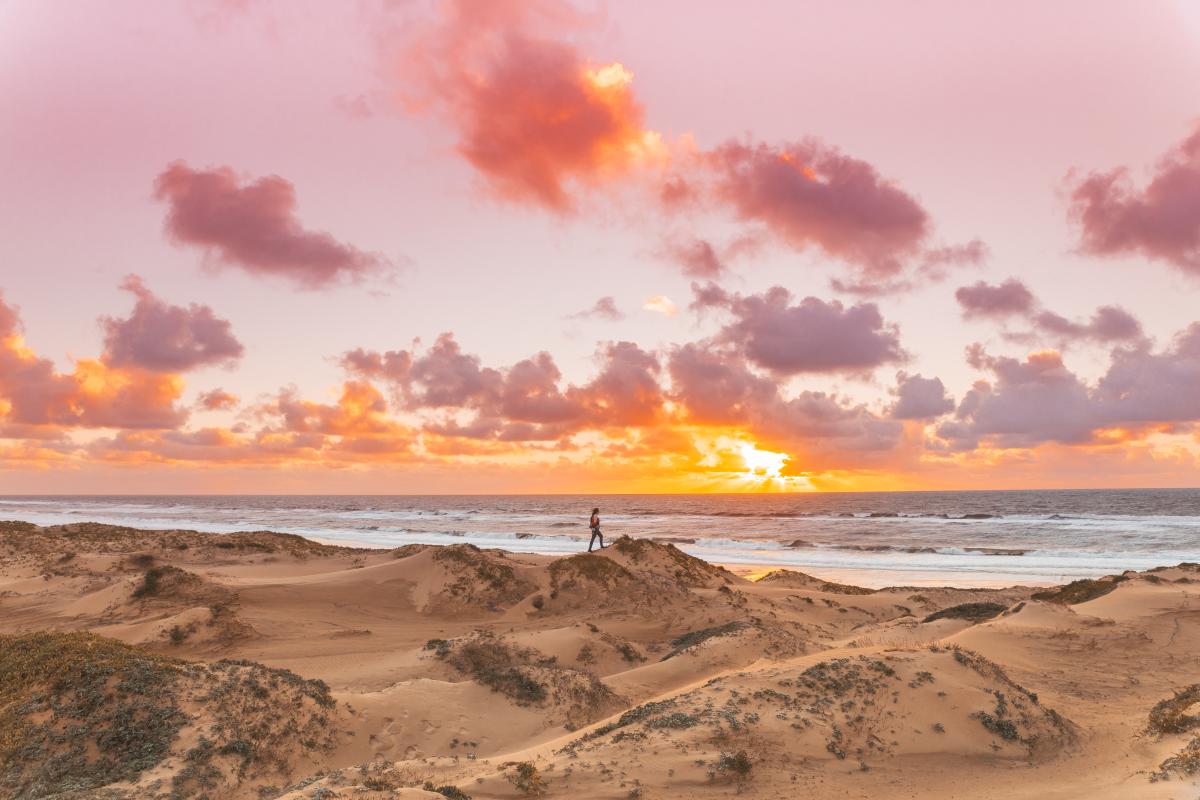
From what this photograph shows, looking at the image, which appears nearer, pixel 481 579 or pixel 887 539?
pixel 481 579

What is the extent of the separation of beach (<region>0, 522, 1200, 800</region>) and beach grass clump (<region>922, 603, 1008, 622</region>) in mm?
147

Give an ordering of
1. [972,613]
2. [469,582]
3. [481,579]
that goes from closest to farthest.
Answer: [972,613] < [469,582] < [481,579]

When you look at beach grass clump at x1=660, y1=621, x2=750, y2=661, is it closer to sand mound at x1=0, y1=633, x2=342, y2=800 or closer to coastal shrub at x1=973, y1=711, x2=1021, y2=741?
coastal shrub at x1=973, y1=711, x2=1021, y2=741

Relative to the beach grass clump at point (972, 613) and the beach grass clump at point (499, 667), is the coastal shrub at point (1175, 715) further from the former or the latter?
the beach grass clump at point (499, 667)

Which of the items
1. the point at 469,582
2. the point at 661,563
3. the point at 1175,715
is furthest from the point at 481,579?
the point at 1175,715

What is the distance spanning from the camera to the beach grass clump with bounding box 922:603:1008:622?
51.2 ft

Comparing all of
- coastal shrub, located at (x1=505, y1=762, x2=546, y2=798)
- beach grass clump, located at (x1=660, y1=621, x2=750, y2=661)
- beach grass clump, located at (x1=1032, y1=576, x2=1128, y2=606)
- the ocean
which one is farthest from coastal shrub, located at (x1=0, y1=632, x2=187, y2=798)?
the ocean

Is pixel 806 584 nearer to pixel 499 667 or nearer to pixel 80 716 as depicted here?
pixel 499 667

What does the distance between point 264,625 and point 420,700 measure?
26.2ft

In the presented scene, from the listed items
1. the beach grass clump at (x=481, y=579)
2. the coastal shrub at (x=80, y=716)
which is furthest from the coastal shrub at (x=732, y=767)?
the beach grass clump at (x=481, y=579)

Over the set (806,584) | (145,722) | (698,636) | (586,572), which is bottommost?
(806,584)

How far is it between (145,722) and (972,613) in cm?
1656

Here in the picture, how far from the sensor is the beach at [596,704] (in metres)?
6.61

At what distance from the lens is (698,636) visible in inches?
603
